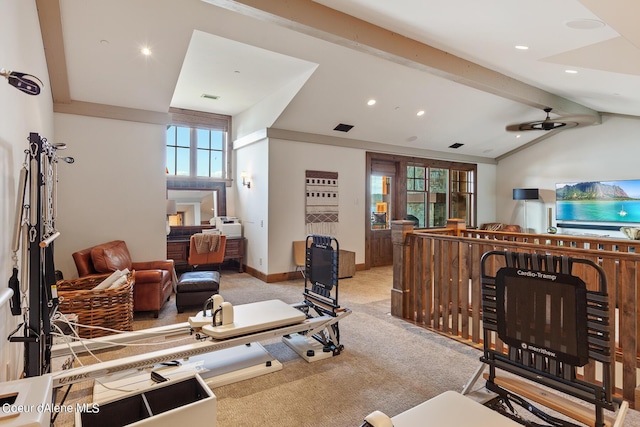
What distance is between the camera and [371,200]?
752cm

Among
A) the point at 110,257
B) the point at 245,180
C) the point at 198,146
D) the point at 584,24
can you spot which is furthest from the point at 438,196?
the point at 110,257

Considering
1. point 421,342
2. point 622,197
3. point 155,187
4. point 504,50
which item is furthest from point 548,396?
point 622,197

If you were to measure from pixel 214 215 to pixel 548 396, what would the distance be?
6.72m

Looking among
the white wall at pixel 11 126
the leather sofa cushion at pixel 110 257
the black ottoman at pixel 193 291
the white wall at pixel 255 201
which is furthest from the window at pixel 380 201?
the white wall at pixel 11 126

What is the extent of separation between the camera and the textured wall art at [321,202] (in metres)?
6.46

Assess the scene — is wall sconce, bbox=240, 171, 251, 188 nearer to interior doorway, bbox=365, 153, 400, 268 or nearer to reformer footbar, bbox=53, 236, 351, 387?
interior doorway, bbox=365, 153, 400, 268

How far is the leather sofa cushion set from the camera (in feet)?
13.0

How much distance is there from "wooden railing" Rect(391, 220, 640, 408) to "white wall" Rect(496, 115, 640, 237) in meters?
4.43

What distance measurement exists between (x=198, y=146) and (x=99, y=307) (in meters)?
4.55

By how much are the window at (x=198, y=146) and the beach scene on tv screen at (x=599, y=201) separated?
26.3 feet

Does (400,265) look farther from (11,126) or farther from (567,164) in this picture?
(567,164)

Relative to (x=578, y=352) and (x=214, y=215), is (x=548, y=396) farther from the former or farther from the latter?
(x=214, y=215)

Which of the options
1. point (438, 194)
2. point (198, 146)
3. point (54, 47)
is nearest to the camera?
point (54, 47)

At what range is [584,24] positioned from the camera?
3.15 m
